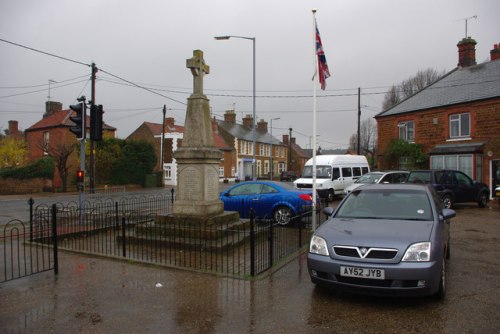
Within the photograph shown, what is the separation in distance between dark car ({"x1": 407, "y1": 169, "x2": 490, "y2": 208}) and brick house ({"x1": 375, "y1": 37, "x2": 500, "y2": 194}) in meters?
5.12

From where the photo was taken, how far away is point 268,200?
1215cm

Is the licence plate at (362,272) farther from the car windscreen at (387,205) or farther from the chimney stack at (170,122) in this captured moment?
the chimney stack at (170,122)

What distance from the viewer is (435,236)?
525 centimetres

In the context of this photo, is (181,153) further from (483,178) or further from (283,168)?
(283,168)

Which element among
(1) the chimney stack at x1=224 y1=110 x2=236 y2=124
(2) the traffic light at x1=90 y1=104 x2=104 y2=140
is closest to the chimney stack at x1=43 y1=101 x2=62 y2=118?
(1) the chimney stack at x1=224 y1=110 x2=236 y2=124

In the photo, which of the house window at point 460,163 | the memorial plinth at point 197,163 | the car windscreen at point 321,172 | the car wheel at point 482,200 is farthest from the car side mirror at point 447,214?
the house window at point 460,163

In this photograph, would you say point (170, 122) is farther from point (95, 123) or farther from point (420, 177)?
point (95, 123)

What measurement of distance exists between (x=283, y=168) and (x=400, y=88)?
24753 millimetres

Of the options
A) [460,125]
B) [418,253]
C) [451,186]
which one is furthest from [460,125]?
[418,253]

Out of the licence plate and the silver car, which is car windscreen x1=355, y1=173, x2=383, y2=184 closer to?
the silver car

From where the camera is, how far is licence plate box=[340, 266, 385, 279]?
4.86 meters

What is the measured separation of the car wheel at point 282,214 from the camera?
39.1 ft

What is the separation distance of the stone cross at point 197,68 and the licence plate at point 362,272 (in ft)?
20.4

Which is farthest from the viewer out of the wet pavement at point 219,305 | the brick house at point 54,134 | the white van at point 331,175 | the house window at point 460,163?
the brick house at point 54,134
